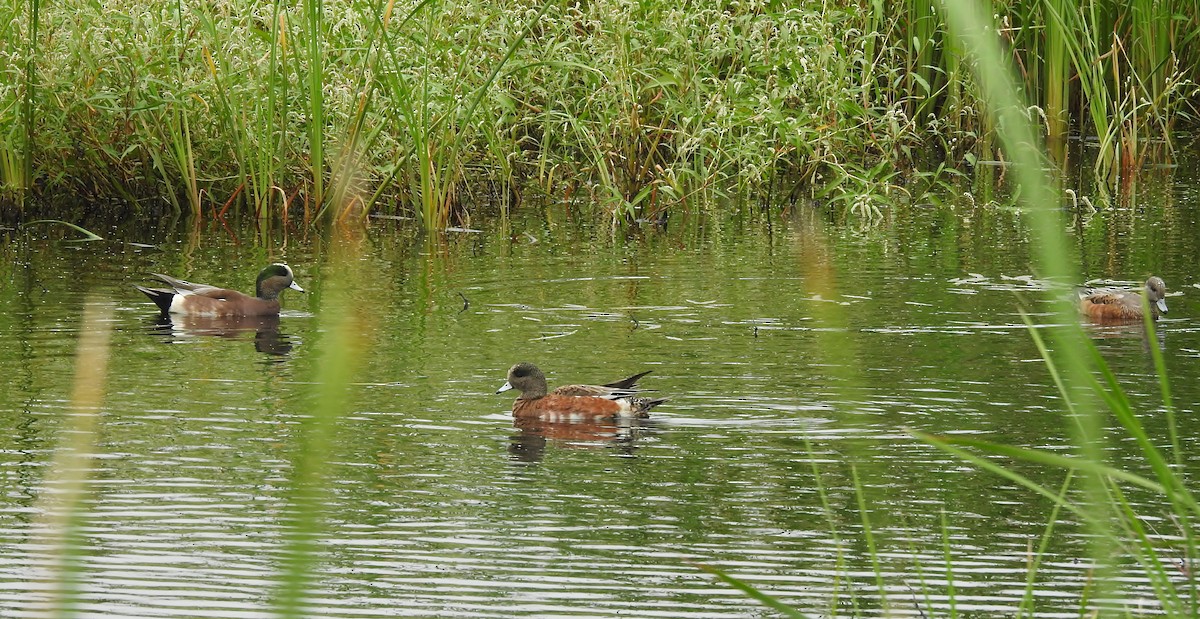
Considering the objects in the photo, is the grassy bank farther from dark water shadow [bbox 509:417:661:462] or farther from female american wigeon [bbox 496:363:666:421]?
dark water shadow [bbox 509:417:661:462]

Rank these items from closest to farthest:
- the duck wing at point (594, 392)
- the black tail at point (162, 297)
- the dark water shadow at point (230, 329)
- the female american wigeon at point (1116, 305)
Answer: the duck wing at point (594, 392), the dark water shadow at point (230, 329), the female american wigeon at point (1116, 305), the black tail at point (162, 297)

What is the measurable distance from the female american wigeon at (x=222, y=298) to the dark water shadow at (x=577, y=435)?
3.23 meters

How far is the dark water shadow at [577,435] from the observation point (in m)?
7.31

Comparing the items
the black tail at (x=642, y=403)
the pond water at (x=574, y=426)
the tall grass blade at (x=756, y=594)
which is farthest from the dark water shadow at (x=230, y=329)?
the tall grass blade at (x=756, y=594)

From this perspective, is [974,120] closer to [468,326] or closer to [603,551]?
[468,326]

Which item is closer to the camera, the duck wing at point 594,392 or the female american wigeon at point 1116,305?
the duck wing at point 594,392

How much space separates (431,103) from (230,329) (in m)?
3.09

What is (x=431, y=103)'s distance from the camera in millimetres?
12938

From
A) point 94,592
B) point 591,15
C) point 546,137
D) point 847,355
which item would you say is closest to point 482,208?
point 546,137

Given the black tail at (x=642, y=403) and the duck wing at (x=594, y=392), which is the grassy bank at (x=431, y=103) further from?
the black tail at (x=642, y=403)

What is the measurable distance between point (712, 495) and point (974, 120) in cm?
1151

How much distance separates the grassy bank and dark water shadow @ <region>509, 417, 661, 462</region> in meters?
4.85

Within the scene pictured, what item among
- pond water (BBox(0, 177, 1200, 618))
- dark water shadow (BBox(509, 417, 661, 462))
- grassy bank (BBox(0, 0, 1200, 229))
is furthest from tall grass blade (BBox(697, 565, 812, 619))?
grassy bank (BBox(0, 0, 1200, 229))

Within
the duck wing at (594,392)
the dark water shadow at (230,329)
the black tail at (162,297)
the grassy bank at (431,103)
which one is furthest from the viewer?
the grassy bank at (431,103)
